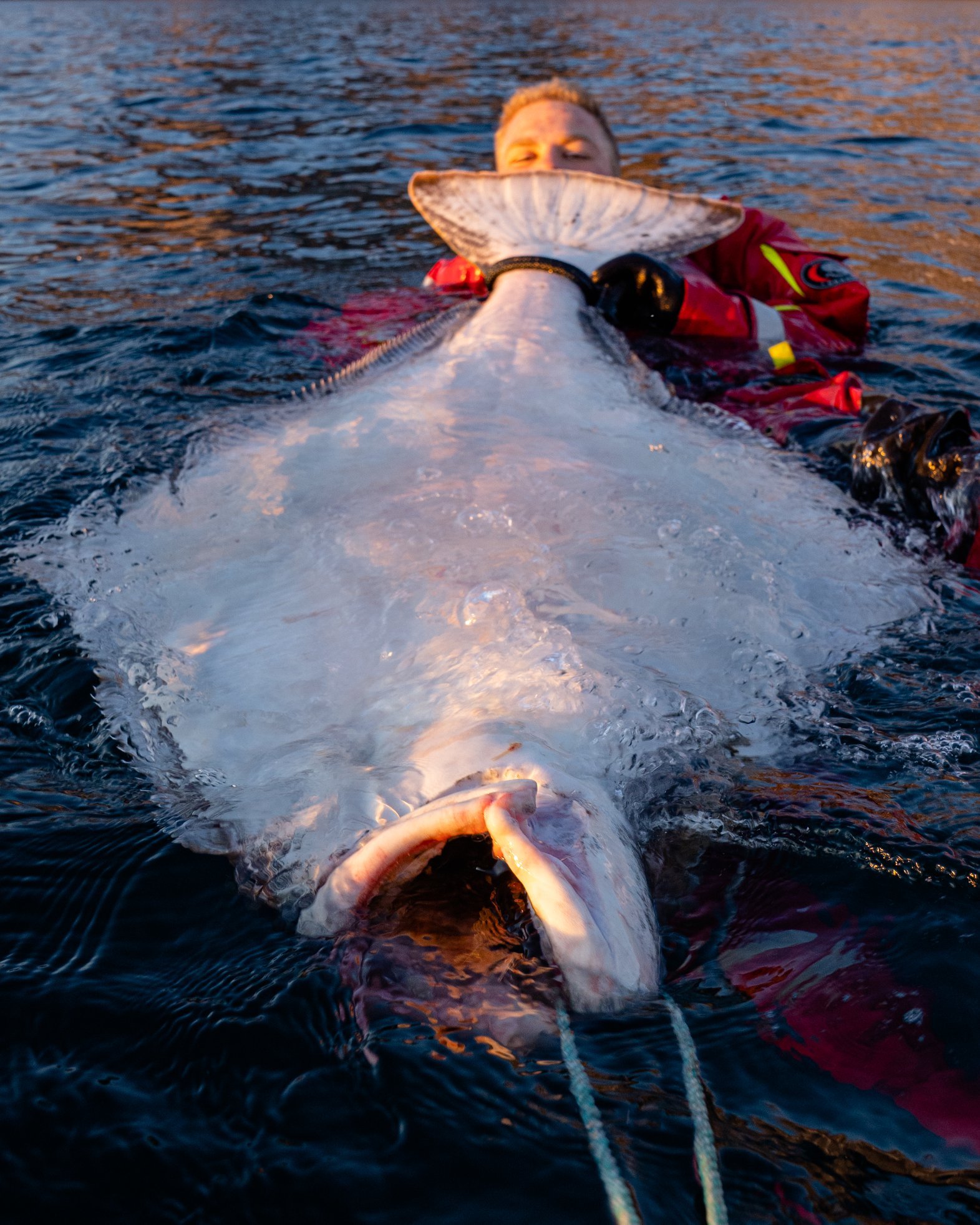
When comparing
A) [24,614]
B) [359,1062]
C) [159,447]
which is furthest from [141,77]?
[359,1062]

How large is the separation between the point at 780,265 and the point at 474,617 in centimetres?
373

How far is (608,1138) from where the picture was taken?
4.03 feet

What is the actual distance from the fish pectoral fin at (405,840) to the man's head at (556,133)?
4.45 metres

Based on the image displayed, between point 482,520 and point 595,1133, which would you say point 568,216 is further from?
point 595,1133

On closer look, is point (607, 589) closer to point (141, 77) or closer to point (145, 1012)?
point (145, 1012)

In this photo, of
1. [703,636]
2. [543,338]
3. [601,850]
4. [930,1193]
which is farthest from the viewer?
[543,338]

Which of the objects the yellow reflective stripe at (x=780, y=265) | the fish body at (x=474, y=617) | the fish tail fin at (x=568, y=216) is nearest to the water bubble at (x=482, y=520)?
the fish body at (x=474, y=617)

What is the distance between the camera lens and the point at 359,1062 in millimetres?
1363

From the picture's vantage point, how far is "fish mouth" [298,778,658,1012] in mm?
1315

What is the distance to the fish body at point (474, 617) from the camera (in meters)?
1.52

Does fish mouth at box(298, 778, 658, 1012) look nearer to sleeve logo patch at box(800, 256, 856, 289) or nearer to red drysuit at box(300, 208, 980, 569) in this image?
red drysuit at box(300, 208, 980, 569)

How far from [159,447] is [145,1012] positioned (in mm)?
2538

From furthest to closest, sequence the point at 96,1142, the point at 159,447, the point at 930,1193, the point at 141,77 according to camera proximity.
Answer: the point at 141,77 → the point at 159,447 → the point at 96,1142 → the point at 930,1193

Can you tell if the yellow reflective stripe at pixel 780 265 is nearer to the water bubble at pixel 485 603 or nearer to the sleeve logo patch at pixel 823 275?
the sleeve logo patch at pixel 823 275
